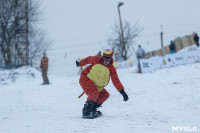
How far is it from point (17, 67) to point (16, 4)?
21.1ft

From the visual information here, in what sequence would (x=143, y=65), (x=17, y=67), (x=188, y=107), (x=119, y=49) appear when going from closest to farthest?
(x=188, y=107) → (x=143, y=65) → (x=17, y=67) → (x=119, y=49)

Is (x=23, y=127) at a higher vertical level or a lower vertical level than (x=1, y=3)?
lower

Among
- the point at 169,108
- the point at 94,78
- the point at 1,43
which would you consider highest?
the point at 1,43

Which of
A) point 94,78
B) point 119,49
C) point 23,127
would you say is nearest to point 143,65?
point 94,78

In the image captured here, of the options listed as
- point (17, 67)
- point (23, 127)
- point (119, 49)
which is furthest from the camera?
point (119, 49)

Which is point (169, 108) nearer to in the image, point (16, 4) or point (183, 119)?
point (183, 119)

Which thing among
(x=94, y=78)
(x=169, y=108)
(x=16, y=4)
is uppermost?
(x=16, y=4)

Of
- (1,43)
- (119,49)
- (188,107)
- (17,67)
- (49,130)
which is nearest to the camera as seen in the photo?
(49,130)

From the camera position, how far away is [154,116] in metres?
4.24

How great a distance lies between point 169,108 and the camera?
4867mm

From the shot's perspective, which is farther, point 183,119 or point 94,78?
point 94,78

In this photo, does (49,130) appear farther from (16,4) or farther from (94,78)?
(16,4)

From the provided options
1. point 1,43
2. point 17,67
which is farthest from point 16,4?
point 17,67

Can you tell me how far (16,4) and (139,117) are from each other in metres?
21.8
